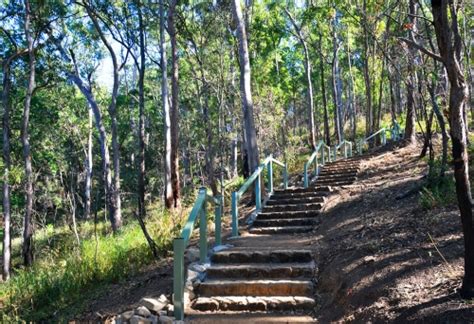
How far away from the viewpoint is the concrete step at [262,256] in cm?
623

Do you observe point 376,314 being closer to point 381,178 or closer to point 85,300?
point 85,300

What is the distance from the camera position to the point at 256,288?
18.3 ft

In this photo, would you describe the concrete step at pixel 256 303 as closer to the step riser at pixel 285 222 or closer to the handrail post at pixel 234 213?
the handrail post at pixel 234 213

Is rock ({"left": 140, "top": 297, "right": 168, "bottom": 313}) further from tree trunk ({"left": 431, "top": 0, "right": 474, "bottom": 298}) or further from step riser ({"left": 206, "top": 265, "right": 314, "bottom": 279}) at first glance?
tree trunk ({"left": 431, "top": 0, "right": 474, "bottom": 298})

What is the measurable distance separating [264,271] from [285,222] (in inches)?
130

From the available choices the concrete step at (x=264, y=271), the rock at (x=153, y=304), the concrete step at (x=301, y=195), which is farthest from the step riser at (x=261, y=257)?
the concrete step at (x=301, y=195)

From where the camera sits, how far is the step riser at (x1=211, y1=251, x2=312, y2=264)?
20.4 ft

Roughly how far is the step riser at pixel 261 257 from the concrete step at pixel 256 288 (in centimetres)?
62

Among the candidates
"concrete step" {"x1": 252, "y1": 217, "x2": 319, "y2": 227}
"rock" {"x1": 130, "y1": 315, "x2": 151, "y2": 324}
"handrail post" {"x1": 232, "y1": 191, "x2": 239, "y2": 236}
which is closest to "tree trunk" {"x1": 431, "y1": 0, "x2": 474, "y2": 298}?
"rock" {"x1": 130, "y1": 315, "x2": 151, "y2": 324}

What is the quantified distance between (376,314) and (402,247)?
1.42 metres

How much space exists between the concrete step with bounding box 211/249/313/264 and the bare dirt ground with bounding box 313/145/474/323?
247 mm

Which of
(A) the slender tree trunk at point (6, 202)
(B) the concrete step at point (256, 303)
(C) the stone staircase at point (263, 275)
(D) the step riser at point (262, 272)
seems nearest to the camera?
(B) the concrete step at point (256, 303)

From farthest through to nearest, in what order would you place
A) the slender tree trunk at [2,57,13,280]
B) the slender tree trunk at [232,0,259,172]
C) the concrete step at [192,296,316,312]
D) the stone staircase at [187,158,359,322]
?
the slender tree trunk at [2,57,13,280], the slender tree trunk at [232,0,259,172], the stone staircase at [187,158,359,322], the concrete step at [192,296,316,312]

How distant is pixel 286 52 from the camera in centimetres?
3400
